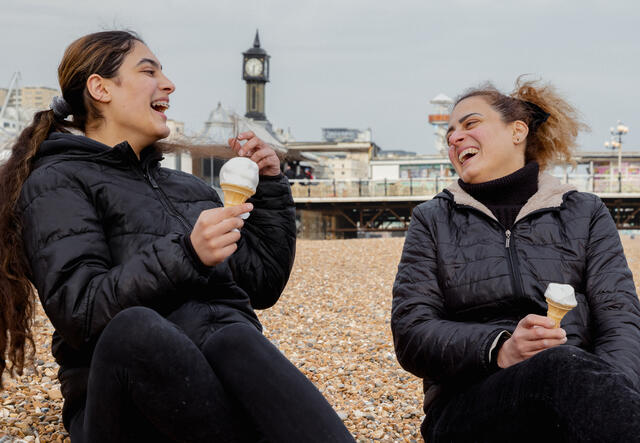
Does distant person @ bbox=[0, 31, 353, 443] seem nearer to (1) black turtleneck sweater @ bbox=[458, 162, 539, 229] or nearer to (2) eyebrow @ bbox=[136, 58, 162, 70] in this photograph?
(2) eyebrow @ bbox=[136, 58, 162, 70]

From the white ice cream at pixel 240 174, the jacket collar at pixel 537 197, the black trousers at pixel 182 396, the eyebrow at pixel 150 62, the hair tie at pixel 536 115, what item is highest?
the eyebrow at pixel 150 62

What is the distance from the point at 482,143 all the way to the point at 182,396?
1515 mm

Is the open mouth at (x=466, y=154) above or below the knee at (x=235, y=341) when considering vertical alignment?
above

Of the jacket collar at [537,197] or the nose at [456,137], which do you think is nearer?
the jacket collar at [537,197]

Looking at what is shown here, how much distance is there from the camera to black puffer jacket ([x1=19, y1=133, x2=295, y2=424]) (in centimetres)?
195

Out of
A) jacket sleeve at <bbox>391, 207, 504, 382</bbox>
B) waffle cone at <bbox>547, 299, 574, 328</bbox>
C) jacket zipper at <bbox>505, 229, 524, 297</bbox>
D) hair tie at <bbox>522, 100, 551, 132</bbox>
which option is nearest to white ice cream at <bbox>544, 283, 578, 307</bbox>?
waffle cone at <bbox>547, 299, 574, 328</bbox>

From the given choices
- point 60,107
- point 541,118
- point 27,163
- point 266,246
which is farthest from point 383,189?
point 27,163

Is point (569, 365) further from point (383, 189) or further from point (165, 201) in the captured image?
point (383, 189)

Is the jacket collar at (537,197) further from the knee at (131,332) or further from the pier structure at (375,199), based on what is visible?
the pier structure at (375,199)

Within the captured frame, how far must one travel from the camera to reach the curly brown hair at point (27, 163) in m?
2.14

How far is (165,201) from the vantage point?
237 centimetres

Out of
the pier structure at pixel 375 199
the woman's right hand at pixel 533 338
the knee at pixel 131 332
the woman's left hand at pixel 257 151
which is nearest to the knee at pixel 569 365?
the woman's right hand at pixel 533 338

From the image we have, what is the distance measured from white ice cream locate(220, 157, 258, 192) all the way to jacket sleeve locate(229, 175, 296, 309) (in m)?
0.41

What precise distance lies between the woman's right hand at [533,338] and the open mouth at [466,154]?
0.85 metres
